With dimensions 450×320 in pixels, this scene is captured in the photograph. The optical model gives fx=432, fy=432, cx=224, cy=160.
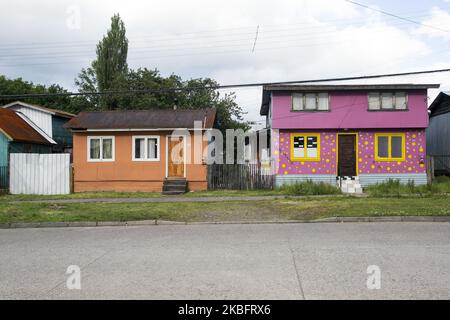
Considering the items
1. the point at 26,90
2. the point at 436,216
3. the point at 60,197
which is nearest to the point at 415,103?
the point at 436,216

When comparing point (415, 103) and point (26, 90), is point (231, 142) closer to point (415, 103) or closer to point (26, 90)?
point (415, 103)

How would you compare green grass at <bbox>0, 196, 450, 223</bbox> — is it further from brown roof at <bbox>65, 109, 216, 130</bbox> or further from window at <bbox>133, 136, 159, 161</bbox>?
brown roof at <bbox>65, 109, 216, 130</bbox>

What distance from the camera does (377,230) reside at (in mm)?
10500

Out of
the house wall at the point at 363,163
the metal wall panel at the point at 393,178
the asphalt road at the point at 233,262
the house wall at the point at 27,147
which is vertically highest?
the house wall at the point at 27,147

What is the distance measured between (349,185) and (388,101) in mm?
5339

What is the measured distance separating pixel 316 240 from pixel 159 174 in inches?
564

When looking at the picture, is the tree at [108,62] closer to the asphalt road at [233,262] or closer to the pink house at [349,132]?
the pink house at [349,132]

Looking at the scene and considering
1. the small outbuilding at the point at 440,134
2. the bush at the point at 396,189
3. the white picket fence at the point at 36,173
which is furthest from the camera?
the small outbuilding at the point at 440,134

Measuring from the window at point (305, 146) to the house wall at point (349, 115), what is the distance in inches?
21.3

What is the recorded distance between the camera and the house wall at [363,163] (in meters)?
22.6

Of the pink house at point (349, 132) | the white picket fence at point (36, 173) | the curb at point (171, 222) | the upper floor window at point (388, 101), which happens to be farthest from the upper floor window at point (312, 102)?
the white picket fence at point (36, 173)

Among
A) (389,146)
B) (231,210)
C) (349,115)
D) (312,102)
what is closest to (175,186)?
(231,210)
